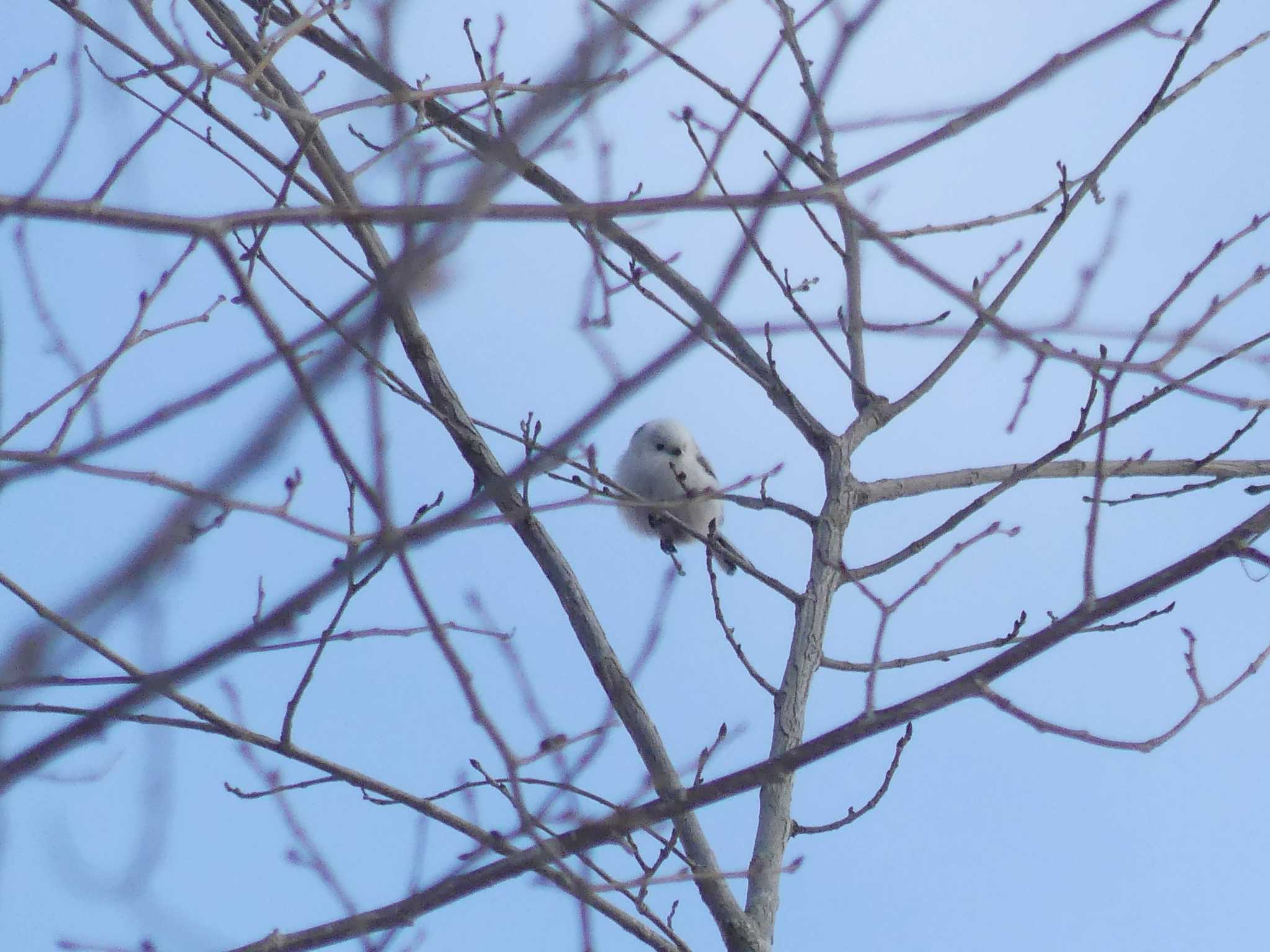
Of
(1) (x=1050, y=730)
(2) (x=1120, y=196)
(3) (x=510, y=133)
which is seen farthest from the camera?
(2) (x=1120, y=196)

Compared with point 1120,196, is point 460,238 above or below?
below

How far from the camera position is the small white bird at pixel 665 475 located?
18.7ft

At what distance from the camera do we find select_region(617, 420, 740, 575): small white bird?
5.71m

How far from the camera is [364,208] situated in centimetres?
107

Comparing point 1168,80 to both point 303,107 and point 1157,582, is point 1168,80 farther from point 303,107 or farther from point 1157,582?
point 303,107

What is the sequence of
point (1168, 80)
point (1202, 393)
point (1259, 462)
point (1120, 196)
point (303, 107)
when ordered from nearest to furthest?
point (1202, 393) < point (1168, 80) < point (1120, 196) < point (303, 107) < point (1259, 462)

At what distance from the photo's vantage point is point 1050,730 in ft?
5.56

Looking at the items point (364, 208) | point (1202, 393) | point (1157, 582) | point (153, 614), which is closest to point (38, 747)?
point (153, 614)

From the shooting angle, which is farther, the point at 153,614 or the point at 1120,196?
the point at 1120,196

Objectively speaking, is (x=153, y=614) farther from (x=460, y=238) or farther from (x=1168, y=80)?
(x=1168, y=80)

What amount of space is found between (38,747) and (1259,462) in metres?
4.19

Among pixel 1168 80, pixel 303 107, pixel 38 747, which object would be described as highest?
pixel 303 107

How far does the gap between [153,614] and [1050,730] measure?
1.10m

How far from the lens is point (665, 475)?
582 cm
